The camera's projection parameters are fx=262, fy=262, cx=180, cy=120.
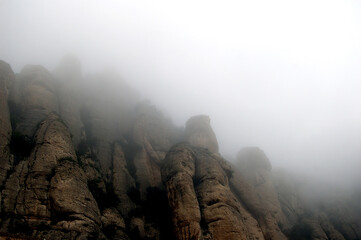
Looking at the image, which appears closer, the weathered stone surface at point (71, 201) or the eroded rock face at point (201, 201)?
the weathered stone surface at point (71, 201)

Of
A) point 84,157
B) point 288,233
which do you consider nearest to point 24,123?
point 84,157

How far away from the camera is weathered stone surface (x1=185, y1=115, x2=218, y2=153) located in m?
62.6

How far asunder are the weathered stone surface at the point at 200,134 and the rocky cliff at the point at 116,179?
17.4 inches

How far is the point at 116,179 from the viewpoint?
41.5 metres

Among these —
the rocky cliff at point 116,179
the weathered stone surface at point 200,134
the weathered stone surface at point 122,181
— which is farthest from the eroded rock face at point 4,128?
the weathered stone surface at point 200,134

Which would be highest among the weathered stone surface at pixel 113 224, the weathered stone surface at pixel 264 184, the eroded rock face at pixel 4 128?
the eroded rock face at pixel 4 128

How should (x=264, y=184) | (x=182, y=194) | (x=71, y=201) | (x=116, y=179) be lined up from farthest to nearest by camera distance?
1. (x=264, y=184)
2. (x=116, y=179)
3. (x=182, y=194)
4. (x=71, y=201)

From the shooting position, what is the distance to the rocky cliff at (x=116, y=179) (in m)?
27.3

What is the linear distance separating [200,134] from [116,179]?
27886 mm

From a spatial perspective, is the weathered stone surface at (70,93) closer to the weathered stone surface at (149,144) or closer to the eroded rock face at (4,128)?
the eroded rock face at (4,128)

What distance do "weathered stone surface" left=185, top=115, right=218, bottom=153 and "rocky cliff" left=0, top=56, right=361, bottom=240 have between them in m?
0.44

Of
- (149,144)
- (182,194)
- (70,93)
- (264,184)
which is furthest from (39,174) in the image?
(264,184)

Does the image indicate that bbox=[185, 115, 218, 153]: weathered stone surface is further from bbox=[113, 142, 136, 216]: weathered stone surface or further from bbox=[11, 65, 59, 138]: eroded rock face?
bbox=[11, 65, 59, 138]: eroded rock face

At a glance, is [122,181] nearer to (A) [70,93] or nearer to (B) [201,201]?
(B) [201,201]
